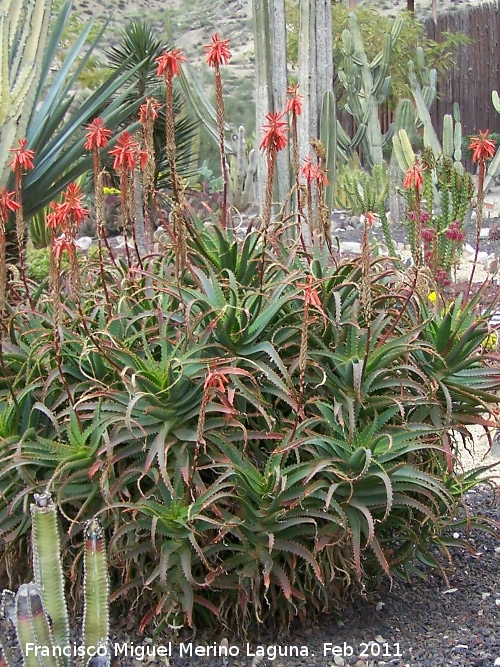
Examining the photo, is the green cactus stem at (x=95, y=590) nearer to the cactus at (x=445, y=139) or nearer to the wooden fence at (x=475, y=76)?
the cactus at (x=445, y=139)

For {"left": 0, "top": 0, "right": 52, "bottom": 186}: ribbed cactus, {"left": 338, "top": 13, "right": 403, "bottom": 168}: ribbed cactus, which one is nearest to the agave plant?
{"left": 0, "top": 0, "right": 52, "bottom": 186}: ribbed cactus

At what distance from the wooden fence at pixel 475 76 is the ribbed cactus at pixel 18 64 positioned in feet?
45.9

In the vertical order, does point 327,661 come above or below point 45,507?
below

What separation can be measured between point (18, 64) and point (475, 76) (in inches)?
581

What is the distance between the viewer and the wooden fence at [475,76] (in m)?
18.8

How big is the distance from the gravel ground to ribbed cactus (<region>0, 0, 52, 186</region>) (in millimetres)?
3286

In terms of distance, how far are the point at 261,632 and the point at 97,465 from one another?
78 cm

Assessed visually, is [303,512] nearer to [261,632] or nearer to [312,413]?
[312,413]

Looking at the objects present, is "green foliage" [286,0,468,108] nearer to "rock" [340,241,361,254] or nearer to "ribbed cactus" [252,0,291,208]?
"rock" [340,241,361,254]

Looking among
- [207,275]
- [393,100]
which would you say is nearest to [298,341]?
[207,275]

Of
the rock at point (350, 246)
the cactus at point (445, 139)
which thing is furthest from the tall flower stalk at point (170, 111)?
the cactus at point (445, 139)

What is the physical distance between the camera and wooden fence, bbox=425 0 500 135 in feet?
61.5

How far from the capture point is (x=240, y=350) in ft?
9.52

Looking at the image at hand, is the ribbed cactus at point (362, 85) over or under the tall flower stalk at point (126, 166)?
over
